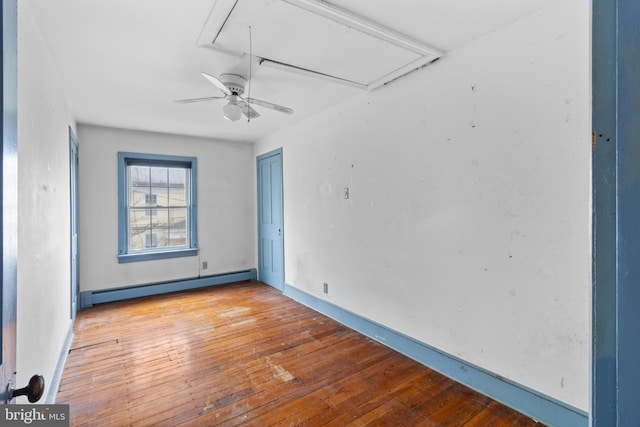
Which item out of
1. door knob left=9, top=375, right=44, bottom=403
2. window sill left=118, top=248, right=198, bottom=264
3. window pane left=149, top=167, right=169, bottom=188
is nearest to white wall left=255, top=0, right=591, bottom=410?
door knob left=9, top=375, right=44, bottom=403

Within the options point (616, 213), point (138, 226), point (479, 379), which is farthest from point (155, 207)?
point (616, 213)

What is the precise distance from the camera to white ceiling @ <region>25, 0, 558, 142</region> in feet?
5.74

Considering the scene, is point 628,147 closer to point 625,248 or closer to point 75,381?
point 625,248

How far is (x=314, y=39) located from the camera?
6.71 ft

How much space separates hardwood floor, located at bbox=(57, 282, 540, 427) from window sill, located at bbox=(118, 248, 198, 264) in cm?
96

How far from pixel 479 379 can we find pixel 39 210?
306 cm

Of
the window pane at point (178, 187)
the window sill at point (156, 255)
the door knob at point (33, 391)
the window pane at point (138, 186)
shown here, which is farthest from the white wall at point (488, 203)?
the window pane at point (138, 186)

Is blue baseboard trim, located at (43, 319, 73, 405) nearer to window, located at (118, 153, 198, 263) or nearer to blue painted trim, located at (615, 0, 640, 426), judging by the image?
window, located at (118, 153, 198, 263)

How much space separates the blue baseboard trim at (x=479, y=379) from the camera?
5.81ft

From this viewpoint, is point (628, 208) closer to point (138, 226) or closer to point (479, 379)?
point (479, 379)

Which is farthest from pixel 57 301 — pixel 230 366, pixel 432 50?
pixel 432 50

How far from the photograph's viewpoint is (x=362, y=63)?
2398mm

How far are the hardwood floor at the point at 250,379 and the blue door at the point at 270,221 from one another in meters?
1.23

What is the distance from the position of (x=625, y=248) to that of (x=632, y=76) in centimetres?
25
